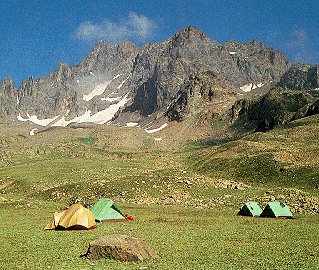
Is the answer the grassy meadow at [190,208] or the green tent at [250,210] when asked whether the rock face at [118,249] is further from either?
the green tent at [250,210]

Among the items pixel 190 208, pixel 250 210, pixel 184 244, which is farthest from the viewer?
pixel 190 208

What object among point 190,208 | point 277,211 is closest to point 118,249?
point 277,211

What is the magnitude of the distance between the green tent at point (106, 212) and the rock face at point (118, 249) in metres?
23.0

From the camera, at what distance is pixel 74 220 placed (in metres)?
38.9

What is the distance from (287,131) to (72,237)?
118 m

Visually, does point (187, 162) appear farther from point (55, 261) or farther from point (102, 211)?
point (55, 261)

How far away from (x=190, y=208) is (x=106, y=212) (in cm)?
1794

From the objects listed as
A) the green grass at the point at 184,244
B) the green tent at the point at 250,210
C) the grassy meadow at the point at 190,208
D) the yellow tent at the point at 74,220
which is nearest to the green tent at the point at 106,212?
the grassy meadow at the point at 190,208

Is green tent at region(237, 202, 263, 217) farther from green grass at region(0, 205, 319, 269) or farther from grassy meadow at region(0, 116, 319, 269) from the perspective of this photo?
green grass at region(0, 205, 319, 269)

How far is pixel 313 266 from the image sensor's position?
2145 cm

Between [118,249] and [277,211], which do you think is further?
[277,211]

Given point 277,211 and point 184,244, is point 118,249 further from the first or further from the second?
point 277,211

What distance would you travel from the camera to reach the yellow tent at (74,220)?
127 ft

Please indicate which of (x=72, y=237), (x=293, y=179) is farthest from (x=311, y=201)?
(x=72, y=237)
